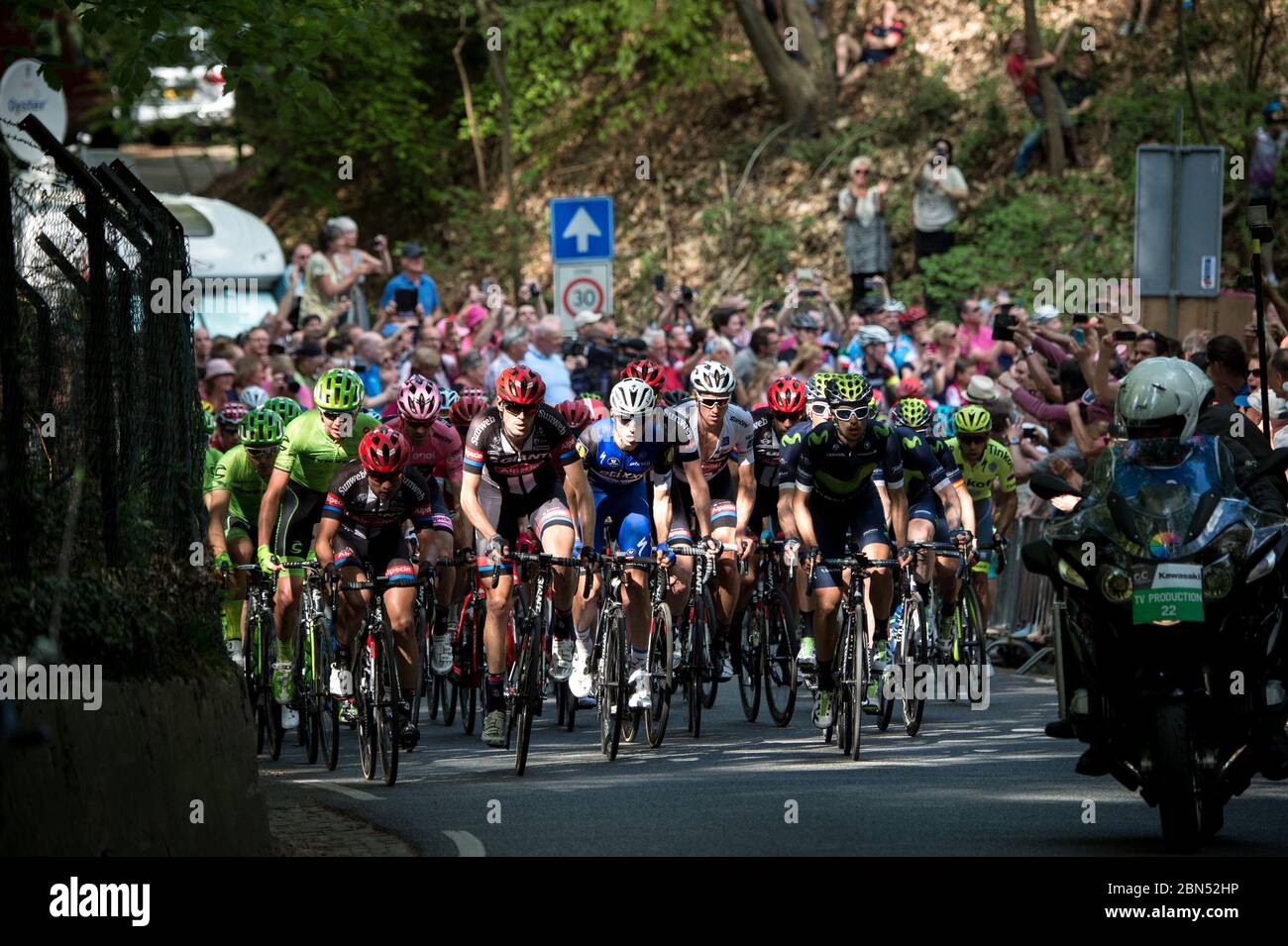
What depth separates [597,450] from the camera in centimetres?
1511

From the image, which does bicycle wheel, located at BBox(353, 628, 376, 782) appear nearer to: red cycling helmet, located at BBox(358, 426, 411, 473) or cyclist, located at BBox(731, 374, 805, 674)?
red cycling helmet, located at BBox(358, 426, 411, 473)

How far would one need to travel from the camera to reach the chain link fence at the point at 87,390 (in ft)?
27.7

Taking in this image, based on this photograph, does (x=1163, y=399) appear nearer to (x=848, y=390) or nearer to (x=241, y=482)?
(x=848, y=390)

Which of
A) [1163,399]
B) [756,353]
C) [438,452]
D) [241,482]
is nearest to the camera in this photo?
[1163,399]

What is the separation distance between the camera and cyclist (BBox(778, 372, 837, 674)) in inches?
578

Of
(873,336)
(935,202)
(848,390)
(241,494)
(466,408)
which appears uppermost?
(935,202)

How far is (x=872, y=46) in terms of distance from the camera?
33.8 m

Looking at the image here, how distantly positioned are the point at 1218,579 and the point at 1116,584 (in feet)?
1.26

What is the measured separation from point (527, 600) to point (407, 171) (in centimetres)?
2399

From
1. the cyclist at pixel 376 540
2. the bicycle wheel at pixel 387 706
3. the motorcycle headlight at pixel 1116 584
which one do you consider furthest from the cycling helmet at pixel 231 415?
the motorcycle headlight at pixel 1116 584

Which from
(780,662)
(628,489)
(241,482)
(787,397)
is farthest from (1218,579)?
(241,482)

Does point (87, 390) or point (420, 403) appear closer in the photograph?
point (87, 390)
